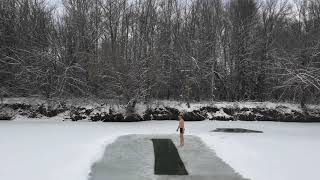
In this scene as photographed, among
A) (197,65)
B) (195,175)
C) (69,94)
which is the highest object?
(197,65)

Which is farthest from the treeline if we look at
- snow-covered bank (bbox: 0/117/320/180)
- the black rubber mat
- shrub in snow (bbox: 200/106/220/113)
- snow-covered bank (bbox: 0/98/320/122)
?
the black rubber mat

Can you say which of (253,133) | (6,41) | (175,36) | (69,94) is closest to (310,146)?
(253,133)

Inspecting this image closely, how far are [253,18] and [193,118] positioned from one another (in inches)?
599

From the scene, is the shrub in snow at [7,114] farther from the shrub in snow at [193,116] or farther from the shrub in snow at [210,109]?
the shrub in snow at [210,109]

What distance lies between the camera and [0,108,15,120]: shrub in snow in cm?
3641

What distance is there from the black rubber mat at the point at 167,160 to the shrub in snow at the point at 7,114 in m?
18.2

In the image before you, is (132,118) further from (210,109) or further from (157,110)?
(210,109)

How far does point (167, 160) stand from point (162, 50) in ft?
83.8

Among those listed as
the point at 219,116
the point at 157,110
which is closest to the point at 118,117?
the point at 157,110

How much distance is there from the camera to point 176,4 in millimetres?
47438

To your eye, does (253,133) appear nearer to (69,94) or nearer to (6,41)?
(69,94)

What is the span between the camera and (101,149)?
1933cm

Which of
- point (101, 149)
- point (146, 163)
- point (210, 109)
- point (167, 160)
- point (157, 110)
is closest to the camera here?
point (146, 163)

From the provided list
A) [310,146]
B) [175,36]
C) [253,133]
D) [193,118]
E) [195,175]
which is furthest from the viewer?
[175,36]
